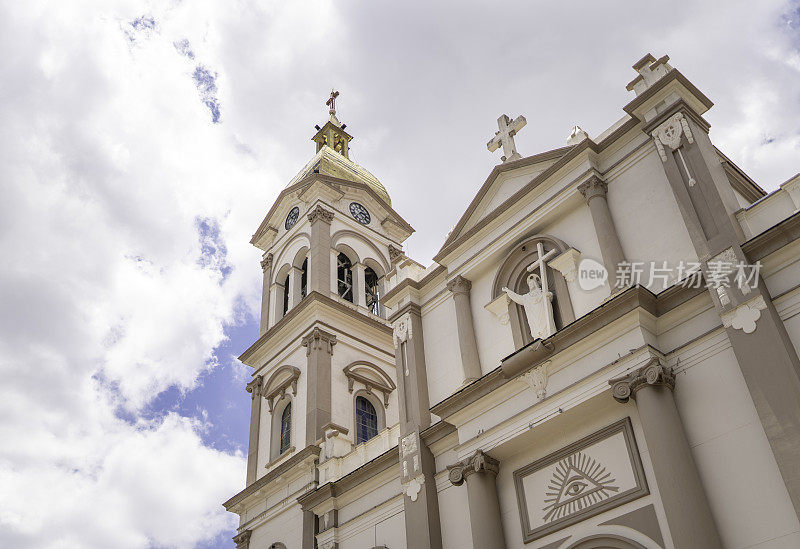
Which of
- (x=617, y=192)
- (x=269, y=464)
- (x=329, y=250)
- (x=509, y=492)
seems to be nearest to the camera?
(x=509, y=492)

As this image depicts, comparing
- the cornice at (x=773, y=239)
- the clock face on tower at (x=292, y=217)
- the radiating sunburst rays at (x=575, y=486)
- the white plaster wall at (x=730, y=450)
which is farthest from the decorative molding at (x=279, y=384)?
the cornice at (x=773, y=239)

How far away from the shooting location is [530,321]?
16.6 metres

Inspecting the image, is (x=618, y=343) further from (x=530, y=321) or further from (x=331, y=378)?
(x=331, y=378)

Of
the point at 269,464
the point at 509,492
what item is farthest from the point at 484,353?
the point at 269,464

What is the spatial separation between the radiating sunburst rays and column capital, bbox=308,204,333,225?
1741 cm

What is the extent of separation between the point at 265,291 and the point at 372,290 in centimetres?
425

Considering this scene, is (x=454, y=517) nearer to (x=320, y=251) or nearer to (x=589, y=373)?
(x=589, y=373)

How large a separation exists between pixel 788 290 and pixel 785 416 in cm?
229

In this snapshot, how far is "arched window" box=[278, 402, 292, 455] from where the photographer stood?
2482 cm

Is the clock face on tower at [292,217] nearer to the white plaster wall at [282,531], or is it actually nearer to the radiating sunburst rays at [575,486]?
the white plaster wall at [282,531]

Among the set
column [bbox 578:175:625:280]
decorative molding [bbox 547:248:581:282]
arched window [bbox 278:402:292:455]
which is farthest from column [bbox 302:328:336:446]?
column [bbox 578:175:625:280]

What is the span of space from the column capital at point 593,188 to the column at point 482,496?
233 inches

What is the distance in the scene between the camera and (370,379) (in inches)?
1035

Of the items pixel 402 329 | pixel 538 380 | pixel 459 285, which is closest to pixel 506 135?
pixel 459 285
